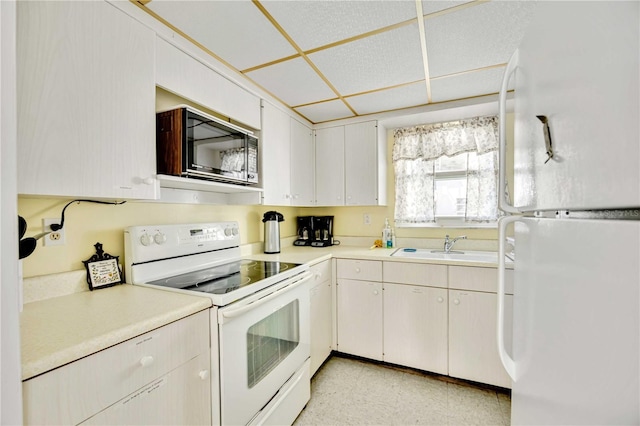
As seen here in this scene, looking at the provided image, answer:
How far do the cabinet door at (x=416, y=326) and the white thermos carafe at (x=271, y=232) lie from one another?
3.29 feet

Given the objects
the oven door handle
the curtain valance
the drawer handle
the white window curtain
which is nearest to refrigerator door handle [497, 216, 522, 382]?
the oven door handle

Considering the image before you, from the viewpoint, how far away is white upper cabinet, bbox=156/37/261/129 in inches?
54.9

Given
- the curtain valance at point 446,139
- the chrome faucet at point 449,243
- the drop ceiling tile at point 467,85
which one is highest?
the drop ceiling tile at point 467,85

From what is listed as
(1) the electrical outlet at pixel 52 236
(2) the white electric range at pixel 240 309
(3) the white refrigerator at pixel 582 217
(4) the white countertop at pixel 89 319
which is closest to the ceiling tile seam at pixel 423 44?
(3) the white refrigerator at pixel 582 217

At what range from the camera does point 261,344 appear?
4.87 ft

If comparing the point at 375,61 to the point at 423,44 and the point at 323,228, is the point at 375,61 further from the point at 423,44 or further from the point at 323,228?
the point at 323,228

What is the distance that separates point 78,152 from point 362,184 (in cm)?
216

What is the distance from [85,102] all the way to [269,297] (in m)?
1.16

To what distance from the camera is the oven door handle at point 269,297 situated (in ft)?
4.00

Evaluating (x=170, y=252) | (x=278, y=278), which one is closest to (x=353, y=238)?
(x=278, y=278)

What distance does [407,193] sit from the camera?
282 cm

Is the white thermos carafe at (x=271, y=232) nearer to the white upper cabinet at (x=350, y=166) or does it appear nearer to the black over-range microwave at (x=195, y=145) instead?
the white upper cabinet at (x=350, y=166)

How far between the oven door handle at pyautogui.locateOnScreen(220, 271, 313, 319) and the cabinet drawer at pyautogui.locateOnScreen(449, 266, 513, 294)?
1084mm

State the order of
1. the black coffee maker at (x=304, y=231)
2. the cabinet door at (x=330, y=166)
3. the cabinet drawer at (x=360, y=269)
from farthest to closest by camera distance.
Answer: the black coffee maker at (x=304, y=231) → the cabinet door at (x=330, y=166) → the cabinet drawer at (x=360, y=269)
